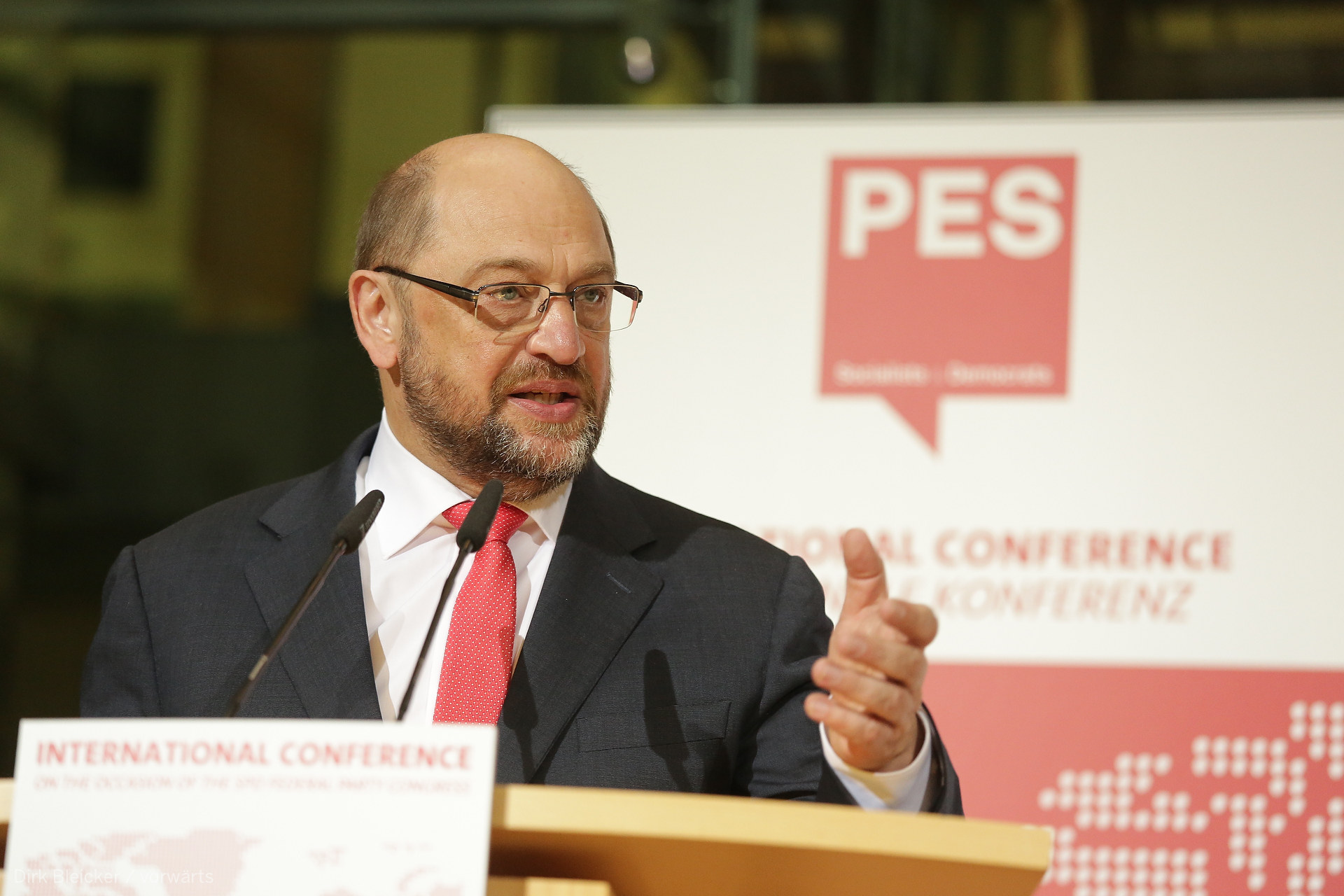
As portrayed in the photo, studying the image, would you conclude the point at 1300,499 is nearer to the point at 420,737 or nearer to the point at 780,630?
the point at 780,630

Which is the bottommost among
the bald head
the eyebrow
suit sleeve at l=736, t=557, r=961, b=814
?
suit sleeve at l=736, t=557, r=961, b=814

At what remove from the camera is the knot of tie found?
2.04 m

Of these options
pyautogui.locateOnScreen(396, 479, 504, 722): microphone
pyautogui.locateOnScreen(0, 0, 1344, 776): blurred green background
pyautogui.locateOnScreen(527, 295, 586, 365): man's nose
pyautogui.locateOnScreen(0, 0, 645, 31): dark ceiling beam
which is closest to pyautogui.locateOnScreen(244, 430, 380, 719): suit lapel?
pyautogui.locateOnScreen(396, 479, 504, 722): microphone

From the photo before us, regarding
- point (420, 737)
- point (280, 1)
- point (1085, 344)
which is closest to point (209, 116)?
point (280, 1)

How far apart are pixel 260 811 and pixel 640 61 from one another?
3.36 meters

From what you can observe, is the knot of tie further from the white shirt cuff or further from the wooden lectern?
the wooden lectern

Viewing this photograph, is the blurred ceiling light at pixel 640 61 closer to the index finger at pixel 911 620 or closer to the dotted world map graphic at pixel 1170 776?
the dotted world map graphic at pixel 1170 776

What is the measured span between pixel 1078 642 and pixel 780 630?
3.97 ft

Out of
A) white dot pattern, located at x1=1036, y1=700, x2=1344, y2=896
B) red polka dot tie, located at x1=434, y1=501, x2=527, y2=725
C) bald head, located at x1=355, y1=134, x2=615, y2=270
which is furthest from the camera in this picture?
white dot pattern, located at x1=1036, y1=700, x2=1344, y2=896

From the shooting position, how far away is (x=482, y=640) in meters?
1.89

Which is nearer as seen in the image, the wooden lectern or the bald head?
the wooden lectern

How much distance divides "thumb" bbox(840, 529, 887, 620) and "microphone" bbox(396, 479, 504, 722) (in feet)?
1.26

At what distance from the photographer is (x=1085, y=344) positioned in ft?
10.3

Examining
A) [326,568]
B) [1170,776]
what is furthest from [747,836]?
[1170,776]
